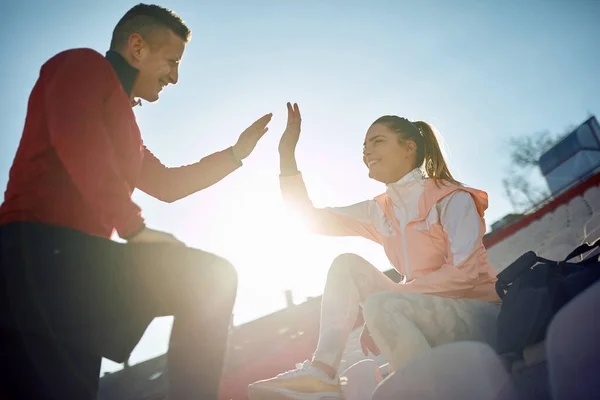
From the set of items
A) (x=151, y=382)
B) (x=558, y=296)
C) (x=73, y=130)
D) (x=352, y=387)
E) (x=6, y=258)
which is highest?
(x=73, y=130)

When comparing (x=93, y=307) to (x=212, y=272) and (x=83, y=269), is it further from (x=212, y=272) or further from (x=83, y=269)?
(x=212, y=272)

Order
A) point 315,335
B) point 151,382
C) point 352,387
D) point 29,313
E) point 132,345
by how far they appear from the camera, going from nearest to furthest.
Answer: point 29,313
point 132,345
point 352,387
point 315,335
point 151,382

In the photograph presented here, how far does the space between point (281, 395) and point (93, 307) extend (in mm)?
845

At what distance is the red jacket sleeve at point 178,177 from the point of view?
6.40ft

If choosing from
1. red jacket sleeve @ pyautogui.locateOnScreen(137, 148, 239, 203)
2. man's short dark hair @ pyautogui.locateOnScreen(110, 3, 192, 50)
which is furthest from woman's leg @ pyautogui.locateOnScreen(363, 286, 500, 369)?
man's short dark hair @ pyautogui.locateOnScreen(110, 3, 192, 50)

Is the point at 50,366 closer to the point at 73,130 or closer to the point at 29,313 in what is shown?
the point at 29,313

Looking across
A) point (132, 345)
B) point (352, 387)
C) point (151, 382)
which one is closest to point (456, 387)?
point (352, 387)

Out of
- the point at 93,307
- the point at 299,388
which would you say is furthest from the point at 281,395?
the point at 93,307

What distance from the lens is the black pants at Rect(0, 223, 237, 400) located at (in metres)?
1.03

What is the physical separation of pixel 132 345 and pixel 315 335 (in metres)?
7.76

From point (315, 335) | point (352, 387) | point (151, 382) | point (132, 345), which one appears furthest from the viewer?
point (151, 382)

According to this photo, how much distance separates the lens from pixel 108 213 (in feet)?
3.68

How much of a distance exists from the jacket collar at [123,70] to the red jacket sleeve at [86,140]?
0.71ft

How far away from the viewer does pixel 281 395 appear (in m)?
1.52
